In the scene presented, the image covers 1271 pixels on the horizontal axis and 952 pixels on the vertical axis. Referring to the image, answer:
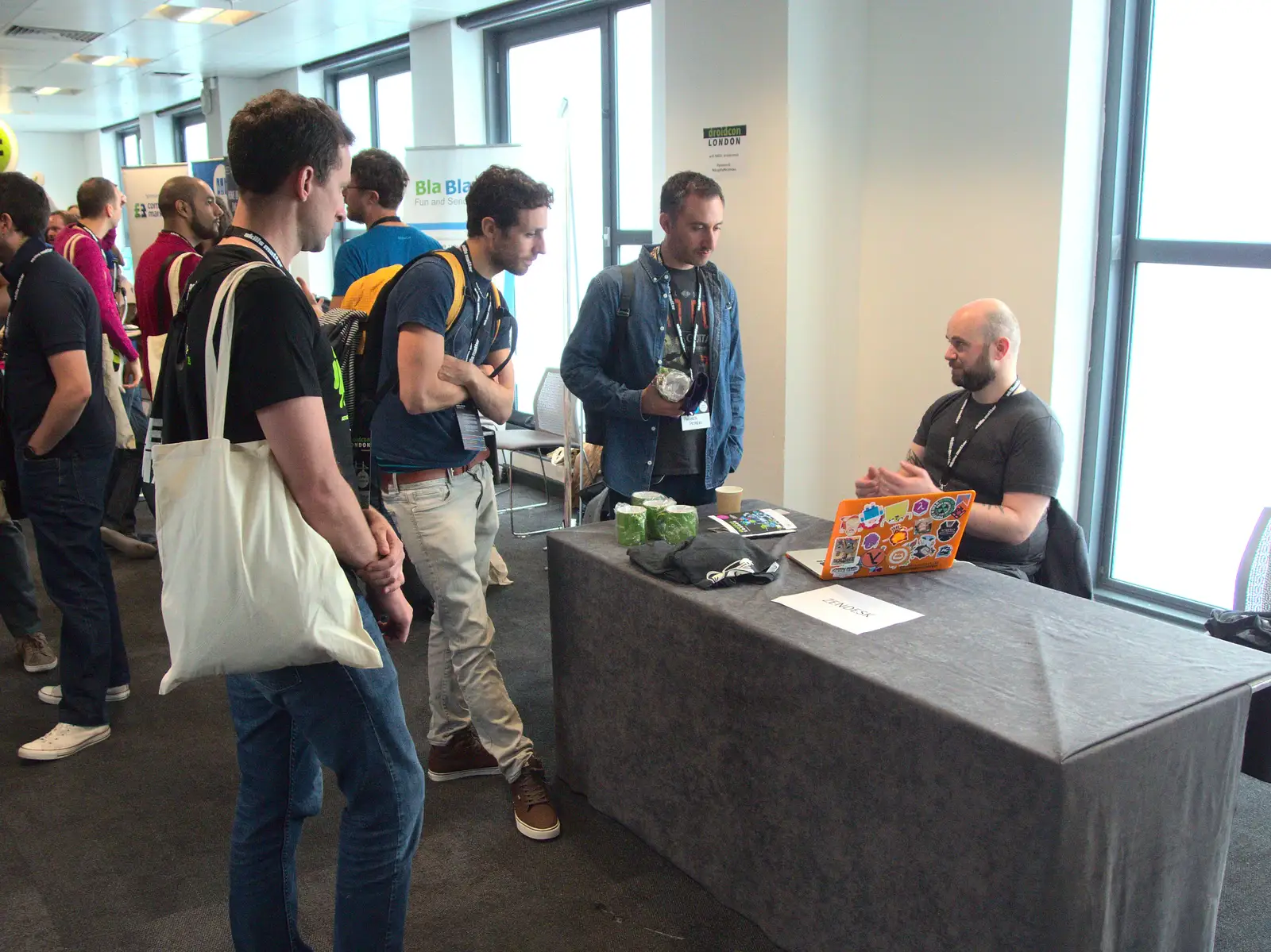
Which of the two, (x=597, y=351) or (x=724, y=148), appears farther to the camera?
(x=724, y=148)

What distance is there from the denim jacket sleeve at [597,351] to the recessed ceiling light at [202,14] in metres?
4.68

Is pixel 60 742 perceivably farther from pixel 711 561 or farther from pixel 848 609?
pixel 848 609

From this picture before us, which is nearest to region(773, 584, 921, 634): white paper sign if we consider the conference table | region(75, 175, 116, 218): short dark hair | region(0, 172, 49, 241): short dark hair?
the conference table

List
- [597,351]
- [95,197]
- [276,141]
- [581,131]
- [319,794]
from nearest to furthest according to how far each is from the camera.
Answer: [276,141] < [319,794] < [597,351] < [95,197] < [581,131]

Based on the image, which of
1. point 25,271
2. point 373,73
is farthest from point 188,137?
point 25,271

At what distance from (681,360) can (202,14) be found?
5.26 meters

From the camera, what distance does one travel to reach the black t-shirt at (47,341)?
2623mm

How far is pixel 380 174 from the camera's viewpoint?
142 inches

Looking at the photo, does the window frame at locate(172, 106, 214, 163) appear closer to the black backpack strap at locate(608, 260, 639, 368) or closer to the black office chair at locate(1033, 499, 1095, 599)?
the black backpack strap at locate(608, 260, 639, 368)

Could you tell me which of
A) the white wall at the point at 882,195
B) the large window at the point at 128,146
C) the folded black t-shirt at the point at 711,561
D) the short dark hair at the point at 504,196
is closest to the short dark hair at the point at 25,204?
the short dark hair at the point at 504,196

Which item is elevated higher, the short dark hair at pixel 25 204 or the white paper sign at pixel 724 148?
the white paper sign at pixel 724 148

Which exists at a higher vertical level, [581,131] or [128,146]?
[128,146]

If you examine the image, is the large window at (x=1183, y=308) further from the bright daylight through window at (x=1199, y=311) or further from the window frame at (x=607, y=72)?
the window frame at (x=607, y=72)

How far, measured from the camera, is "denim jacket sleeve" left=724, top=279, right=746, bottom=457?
309 cm
